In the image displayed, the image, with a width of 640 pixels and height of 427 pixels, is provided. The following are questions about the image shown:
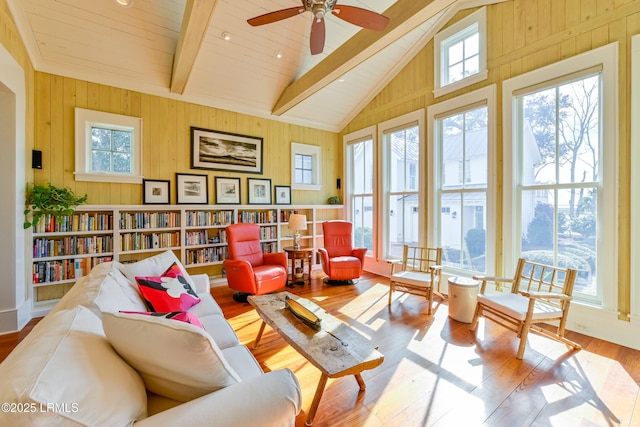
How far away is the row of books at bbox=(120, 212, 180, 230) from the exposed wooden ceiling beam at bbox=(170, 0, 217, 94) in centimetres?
186

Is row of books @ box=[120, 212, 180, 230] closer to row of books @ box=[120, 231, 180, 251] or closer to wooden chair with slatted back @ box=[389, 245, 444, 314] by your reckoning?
row of books @ box=[120, 231, 180, 251]

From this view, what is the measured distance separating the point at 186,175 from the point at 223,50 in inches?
73.6

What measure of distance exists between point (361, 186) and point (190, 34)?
3678 millimetres

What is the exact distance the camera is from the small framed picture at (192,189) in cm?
409

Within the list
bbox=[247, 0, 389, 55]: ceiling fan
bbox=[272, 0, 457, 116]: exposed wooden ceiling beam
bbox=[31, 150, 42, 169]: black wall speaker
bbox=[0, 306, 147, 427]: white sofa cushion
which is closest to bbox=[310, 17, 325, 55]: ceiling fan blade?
bbox=[247, 0, 389, 55]: ceiling fan

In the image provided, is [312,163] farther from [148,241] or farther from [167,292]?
[167,292]

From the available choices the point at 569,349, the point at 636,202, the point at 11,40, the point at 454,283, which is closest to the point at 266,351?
the point at 454,283

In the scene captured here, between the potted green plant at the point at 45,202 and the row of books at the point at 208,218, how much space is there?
1.33m

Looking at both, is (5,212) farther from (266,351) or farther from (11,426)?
(11,426)

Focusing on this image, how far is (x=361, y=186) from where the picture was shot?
542 centimetres

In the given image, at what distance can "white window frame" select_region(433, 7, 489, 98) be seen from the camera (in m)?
3.44

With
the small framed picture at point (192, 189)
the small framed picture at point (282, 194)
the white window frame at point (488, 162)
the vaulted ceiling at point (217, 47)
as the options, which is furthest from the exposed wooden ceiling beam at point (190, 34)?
the white window frame at point (488, 162)

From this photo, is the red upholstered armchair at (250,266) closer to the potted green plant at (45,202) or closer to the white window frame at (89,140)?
the white window frame at (89,140)

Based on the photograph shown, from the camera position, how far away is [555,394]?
182 cm
